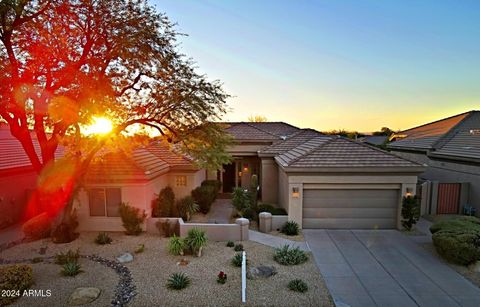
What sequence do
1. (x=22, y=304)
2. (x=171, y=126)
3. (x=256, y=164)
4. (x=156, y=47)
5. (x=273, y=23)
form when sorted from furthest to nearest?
(x=256, y=164)
(x=273, y=23)
(x=171, y=126)
(x=156, y=47)
(x=22, y=304)

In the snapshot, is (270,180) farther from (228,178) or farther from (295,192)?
(295,192)

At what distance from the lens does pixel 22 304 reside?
5840 millimetres

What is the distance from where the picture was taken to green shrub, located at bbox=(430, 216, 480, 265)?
306 inches

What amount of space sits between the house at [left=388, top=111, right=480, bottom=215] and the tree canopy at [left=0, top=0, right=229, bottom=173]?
12.7 meters

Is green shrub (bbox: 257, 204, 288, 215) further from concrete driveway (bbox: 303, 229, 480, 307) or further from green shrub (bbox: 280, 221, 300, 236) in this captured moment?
concrete driveway (bbox: 303, 229, 480, 307)

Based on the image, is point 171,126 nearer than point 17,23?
No

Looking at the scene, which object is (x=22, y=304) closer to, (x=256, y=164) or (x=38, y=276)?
(x=38, y=276)

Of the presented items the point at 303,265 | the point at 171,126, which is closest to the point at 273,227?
the point at 303,265

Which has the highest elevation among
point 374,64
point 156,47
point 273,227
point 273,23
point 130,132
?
point 273,23

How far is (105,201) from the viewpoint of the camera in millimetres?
11203

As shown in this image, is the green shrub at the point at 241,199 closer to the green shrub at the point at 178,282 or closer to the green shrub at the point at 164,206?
the green shrub at the point at 164,206

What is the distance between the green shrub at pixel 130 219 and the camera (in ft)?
34.7

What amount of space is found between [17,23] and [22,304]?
7.90m

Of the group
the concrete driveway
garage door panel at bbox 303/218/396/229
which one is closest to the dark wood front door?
garage door panel at bbox 303/218/396/229
